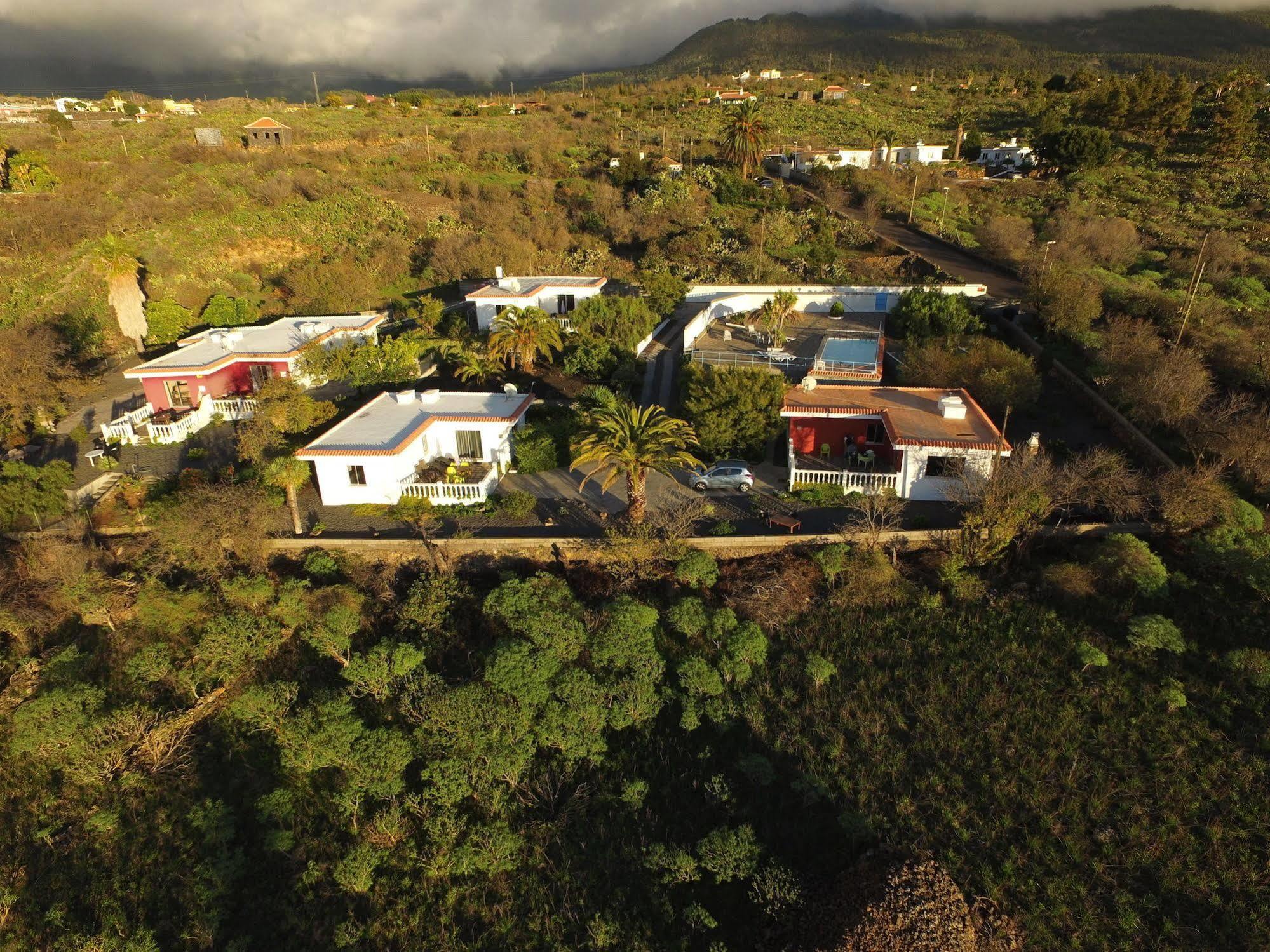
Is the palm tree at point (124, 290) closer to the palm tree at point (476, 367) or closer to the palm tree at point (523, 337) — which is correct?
the palm tree at point (476, 367)

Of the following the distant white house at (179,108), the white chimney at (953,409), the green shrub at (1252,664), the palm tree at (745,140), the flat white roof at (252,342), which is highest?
the distant white house at (179,108)

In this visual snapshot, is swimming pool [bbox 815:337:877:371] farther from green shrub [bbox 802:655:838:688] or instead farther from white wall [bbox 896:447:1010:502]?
green shrub [bbox 802:655:838:688]

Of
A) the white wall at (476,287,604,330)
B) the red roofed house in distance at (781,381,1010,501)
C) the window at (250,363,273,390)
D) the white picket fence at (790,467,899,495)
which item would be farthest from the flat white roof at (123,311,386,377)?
the white picket fence at (790,467,899,495)

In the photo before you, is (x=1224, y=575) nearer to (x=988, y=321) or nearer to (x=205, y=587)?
(x=988, y=321)

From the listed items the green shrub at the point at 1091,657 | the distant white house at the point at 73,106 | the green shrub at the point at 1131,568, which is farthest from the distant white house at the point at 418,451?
the distant white house at the point at 73,106

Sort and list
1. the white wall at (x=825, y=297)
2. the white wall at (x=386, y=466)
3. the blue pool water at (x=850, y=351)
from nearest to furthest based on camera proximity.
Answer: the white wall at (x=386, y=466) < the blue pool water at (x=850, y=351) < the white wall at (x=825, y=297)

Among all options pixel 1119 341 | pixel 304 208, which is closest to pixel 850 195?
pixel 1119 341
